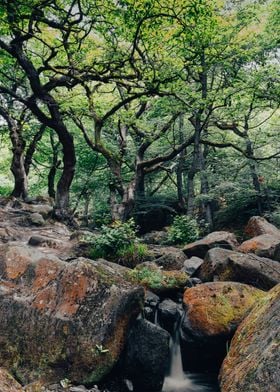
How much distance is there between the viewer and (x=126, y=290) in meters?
5.64

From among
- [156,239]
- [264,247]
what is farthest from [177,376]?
[156,239]

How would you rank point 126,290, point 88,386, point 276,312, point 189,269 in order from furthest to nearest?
point 189,269, point 126,290, point 88,386, point 276,312

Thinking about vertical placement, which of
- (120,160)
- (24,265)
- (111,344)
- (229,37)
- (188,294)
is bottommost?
(111,344)

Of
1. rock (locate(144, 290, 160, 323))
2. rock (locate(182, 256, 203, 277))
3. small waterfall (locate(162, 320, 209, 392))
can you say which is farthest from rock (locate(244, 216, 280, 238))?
small waterfall (locate(162, 320, 209, 392))

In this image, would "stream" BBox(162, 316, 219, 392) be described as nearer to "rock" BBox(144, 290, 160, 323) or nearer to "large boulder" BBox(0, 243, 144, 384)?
"rock" BBox(144, 290, 160, 323)

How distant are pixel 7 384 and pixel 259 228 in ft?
32.8

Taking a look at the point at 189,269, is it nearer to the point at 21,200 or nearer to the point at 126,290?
the point at 126,290

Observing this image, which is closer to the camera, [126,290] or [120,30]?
[126,290]

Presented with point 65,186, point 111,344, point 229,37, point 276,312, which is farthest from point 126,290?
point 229,37

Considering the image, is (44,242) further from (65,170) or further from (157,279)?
(65,170)

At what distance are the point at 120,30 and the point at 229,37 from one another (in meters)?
6.24

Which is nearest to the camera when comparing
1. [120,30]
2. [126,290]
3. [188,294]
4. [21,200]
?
[126,290]

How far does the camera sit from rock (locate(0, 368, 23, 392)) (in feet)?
13.0

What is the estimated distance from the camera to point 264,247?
952 centimetres
